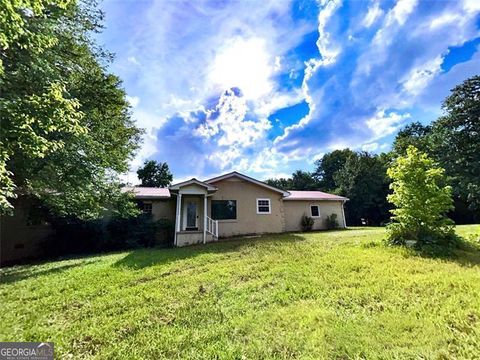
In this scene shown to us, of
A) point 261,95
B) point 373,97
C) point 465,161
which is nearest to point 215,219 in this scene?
point 261,95

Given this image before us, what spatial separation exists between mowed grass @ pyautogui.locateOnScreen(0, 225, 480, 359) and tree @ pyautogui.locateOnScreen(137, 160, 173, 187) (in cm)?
3021

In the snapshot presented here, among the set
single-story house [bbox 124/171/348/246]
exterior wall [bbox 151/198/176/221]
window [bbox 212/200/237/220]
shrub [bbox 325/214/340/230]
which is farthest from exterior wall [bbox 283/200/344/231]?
exterior wall [bbox 151/198/176/221]

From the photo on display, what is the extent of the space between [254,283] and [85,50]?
12.4 meters

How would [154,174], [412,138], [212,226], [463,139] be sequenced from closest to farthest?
[212,226], [463,139], [412,138], [154,174]

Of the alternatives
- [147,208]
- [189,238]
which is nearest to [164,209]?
[147,208]

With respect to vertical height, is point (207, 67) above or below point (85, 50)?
below

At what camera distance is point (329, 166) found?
44188 millimetres

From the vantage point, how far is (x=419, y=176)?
920 centimetres

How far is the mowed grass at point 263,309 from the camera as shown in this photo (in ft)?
11.3

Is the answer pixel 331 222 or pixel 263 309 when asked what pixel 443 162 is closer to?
pixel 331 222

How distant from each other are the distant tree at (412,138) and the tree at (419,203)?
1629 cm

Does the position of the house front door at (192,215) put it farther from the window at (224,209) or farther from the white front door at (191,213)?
the window at (224,209)

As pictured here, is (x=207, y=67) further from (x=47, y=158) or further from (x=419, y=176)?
(x=419, y=176)
